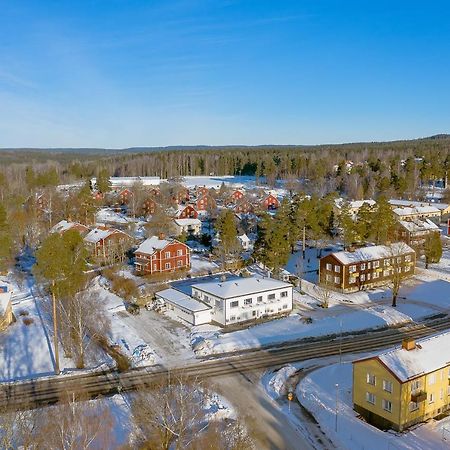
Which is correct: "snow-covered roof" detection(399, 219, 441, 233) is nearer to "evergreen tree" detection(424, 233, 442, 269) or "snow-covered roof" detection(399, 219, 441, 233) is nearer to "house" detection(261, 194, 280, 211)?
"evergreen tree" detection(424, 233, 442, 269)

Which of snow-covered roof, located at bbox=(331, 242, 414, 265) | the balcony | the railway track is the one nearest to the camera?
the balcony

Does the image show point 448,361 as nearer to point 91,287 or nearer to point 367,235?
point 91,287

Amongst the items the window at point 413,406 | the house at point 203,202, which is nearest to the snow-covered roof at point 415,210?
the house at point 203,202

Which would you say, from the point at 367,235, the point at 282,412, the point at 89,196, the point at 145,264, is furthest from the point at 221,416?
the point at 89,196

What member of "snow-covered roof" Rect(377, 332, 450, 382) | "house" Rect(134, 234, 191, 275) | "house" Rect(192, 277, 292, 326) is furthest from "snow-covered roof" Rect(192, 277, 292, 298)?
"snow-covered roof" Rect(377, 332, 450, 382)

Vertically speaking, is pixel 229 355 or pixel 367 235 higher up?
pixel 367 235

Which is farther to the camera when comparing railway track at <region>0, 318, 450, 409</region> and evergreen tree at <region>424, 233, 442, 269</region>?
evergreen tree at <region>424, 233, 442, 269</region>
